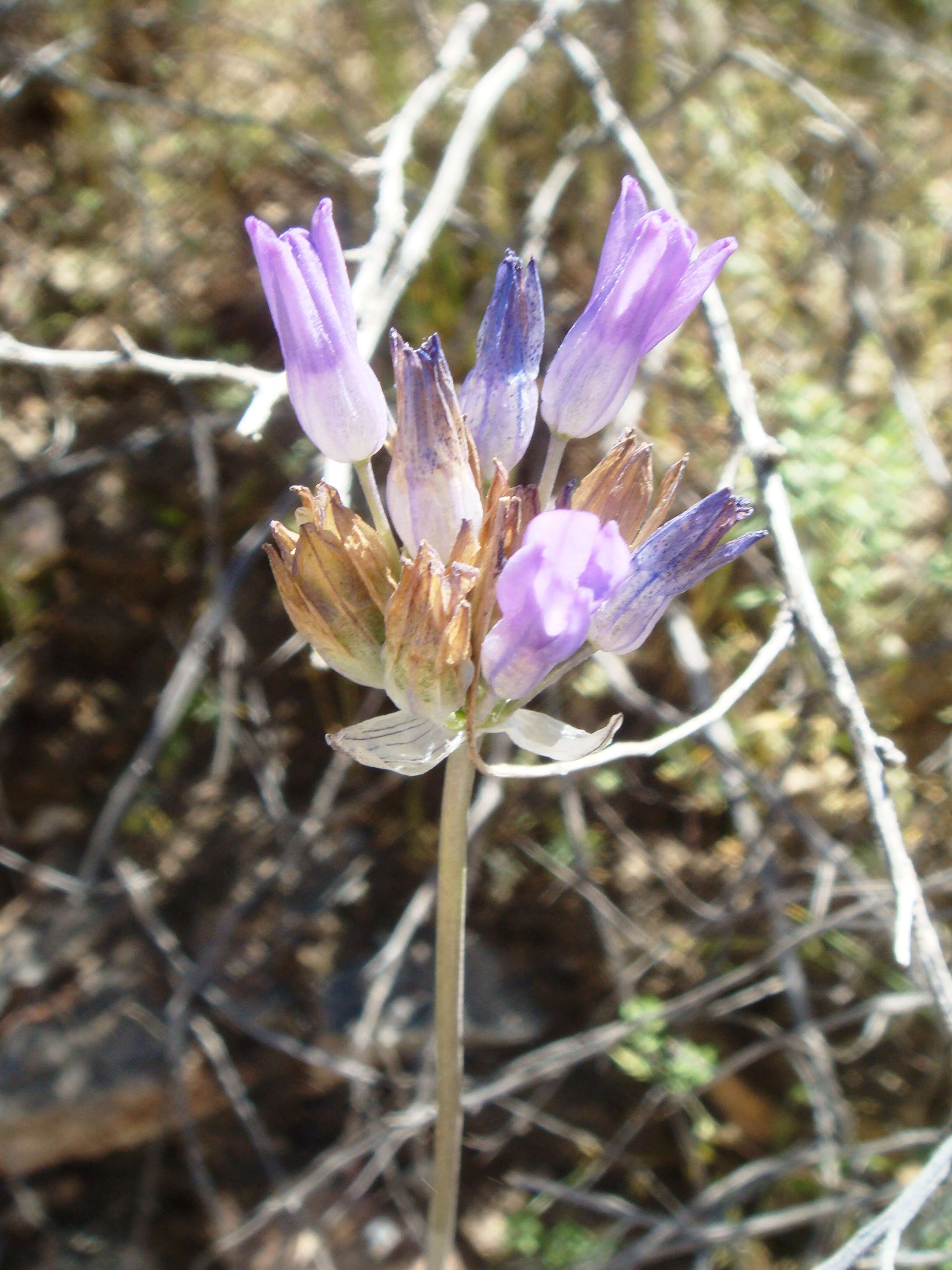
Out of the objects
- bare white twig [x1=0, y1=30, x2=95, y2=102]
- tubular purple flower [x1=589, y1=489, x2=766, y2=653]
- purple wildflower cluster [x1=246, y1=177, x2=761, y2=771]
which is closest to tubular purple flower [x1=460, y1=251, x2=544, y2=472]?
purple wildflower cluster [x1=246, y1=177, x2=761, y2=771]

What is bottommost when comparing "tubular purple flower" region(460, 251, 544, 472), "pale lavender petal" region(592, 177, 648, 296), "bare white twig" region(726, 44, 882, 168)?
"tubular purple flower" region(460, 251, 544, 472)

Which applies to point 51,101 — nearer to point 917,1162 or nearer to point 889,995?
point 889,995

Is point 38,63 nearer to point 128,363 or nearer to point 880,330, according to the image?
point 128,363

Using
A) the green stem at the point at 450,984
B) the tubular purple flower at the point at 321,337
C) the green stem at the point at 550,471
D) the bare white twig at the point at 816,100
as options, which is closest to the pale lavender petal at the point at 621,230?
the green stem at the point at 550,471

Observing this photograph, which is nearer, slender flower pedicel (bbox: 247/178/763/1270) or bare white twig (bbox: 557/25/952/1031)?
slender flower pedicel (bbox: 247/178/763/1270)

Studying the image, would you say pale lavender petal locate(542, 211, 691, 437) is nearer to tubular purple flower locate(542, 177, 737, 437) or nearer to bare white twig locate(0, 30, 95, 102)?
tubular purple flower locate(542, 177, 737, 437)

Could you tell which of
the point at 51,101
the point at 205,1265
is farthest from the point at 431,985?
the point at 51,101

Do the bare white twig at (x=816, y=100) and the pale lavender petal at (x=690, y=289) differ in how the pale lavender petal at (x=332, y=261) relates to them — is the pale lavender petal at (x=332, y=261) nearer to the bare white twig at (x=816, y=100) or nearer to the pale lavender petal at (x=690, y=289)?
the pale lavender petal at (x=690, y=289)
